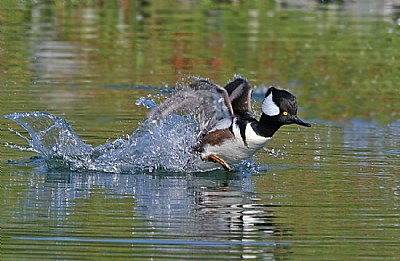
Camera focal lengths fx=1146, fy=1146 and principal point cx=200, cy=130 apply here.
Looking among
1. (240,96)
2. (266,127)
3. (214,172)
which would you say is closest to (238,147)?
(266,127)

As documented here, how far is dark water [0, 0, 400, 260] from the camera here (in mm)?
9219

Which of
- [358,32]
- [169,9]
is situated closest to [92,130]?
[358,32]

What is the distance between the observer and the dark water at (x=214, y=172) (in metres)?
9.22

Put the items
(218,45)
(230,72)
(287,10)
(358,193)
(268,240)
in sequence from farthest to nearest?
(287,10) < (218,45) < (230,72) < (358,193) < (268,240)

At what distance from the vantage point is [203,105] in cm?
1238

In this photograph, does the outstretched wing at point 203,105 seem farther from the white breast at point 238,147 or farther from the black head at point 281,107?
the black head at point 281,107

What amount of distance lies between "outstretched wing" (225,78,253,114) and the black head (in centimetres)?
97

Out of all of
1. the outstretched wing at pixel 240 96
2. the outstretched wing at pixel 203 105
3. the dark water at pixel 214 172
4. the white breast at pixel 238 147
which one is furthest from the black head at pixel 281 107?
the outstretched wing at pixel 240 96

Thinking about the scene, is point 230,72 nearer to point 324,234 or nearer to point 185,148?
point 185,148

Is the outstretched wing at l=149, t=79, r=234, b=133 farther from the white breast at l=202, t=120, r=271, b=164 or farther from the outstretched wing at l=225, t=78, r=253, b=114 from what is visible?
the outstretched wing at l=225, t=78, r=253, b=114

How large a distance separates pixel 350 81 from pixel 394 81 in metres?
0.79

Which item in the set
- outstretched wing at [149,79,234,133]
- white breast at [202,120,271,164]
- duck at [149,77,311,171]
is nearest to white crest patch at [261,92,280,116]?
duck at [149,77,311,171]

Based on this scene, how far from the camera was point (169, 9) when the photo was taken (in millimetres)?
29047

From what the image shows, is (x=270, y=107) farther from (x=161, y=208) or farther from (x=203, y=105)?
(x=161, y=208)
